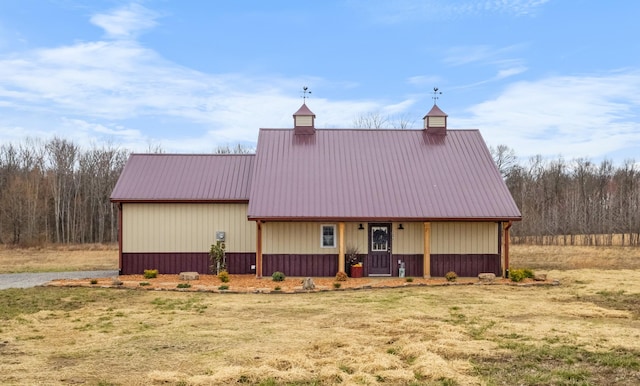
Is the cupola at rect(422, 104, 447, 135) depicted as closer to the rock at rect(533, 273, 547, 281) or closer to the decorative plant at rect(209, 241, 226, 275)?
the rock at rect(533, 273, 547, 281)

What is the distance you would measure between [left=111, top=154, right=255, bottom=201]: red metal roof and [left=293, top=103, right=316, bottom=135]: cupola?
229 cm

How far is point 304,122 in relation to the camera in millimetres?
23562

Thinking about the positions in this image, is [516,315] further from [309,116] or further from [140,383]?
[309,116]

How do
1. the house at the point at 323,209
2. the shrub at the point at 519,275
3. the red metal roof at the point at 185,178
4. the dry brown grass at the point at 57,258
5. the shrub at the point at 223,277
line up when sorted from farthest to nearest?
1. the dry brown grass at the point at 57,258
2. the red metal roof at the point at 185,178
3. the house at the point at 323,209
4. the shrub at the point at 223,277
5. the shrub at the point at 519,275

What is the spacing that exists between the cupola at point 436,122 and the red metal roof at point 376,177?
24 cm

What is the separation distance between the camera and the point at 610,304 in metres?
13.9

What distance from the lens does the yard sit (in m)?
7.61

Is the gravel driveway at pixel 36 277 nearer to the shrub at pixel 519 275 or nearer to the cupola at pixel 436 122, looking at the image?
the cupola at pixel 436 122

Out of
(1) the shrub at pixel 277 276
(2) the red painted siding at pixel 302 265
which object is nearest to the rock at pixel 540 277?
(2) the red painted siding at pixel 302 265

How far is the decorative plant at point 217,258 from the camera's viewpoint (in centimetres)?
2042

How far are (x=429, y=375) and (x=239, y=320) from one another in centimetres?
546

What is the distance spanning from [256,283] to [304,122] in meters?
8.05

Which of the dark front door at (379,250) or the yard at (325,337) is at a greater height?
the dark front door at (379,250)

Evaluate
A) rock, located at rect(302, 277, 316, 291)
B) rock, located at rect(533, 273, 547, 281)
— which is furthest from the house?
rock, located at rect(302, 277, 316, 291)
